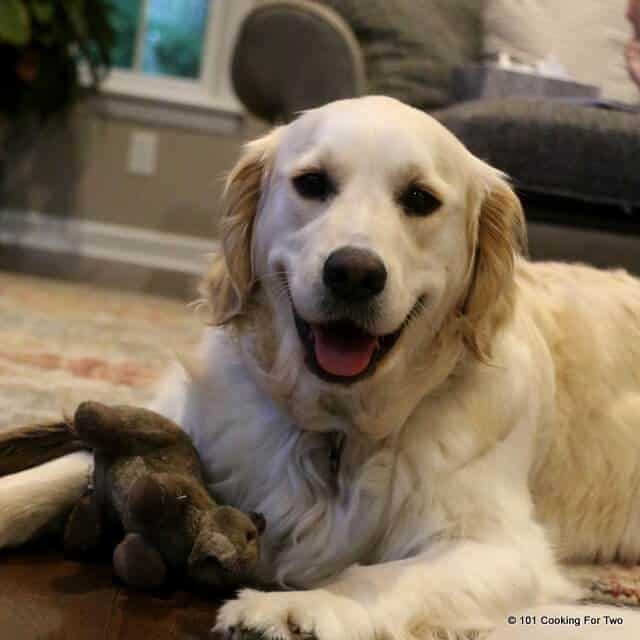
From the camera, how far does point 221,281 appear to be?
1289mm

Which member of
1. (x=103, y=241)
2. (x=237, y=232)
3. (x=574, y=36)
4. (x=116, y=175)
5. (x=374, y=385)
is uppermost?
(x=574, y=36)

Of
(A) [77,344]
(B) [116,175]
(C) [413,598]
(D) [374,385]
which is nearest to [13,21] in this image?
(B) [116,175]

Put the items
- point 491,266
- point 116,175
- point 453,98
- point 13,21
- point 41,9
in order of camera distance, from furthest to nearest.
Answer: point 116,175 < point 41,9 < point 13,21 < point 453,98 < point 491,266

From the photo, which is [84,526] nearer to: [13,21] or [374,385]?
[374,385]

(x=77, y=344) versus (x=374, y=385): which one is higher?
(x=374, y=385)

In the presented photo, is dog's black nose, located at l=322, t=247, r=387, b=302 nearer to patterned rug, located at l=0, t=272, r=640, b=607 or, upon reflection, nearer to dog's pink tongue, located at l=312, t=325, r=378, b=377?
dog's pink tongue, located at l=312, t=325, r=378, b=377

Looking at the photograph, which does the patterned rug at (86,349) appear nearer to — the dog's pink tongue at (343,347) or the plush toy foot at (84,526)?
the plush toy foot at (84,526)

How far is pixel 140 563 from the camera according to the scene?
1.07m

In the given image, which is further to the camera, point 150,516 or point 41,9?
point 41,9

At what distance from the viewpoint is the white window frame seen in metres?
4.19

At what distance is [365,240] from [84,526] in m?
0.49

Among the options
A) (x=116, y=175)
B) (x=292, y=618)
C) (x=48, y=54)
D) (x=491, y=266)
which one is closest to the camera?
(x=292, y=618)

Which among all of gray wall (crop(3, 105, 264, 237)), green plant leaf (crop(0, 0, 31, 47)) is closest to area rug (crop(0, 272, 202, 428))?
gray wall (crop(3, 105, 264, 237))

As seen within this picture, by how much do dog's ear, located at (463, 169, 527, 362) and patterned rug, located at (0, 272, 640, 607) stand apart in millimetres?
386
